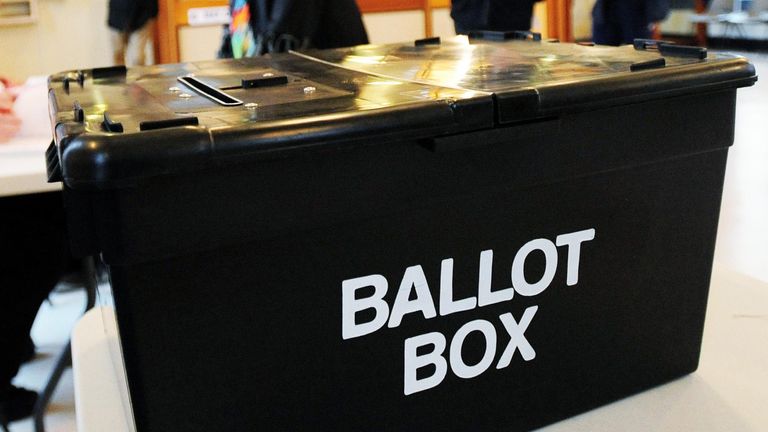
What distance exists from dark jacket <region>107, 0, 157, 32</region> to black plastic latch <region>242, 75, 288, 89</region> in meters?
2.71

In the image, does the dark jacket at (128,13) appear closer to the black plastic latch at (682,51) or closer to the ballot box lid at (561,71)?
the ballot box lid at (561,71)

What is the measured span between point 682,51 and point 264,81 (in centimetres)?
32

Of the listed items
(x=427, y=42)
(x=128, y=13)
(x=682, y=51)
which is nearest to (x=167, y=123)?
(x=682, y=51)

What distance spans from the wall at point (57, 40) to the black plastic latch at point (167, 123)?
3666 mm

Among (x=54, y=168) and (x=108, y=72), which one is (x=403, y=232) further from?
(x=108, y=72)

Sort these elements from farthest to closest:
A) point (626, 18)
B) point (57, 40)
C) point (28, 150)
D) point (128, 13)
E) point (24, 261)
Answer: point (57, 40) → point (128, 13) → point (626, 18) → point (24, 261) → point (28, 150)

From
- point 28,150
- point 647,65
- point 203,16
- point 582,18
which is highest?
point 647,65

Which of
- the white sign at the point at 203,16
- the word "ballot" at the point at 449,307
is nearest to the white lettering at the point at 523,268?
the word "ballot" at the point at 449,307

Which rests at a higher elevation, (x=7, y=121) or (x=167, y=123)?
(x=167, y=123)

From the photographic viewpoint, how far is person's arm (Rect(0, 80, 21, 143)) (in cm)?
132

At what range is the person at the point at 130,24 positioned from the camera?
3027mm

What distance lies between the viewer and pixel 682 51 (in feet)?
1.93

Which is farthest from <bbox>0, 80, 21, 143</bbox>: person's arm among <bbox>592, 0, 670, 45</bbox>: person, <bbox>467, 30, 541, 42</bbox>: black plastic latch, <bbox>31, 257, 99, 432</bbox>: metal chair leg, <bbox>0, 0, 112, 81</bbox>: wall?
<bbox>0, 0, 112, 81</bbox>: wall

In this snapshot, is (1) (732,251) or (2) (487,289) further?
(1) (732,251)
